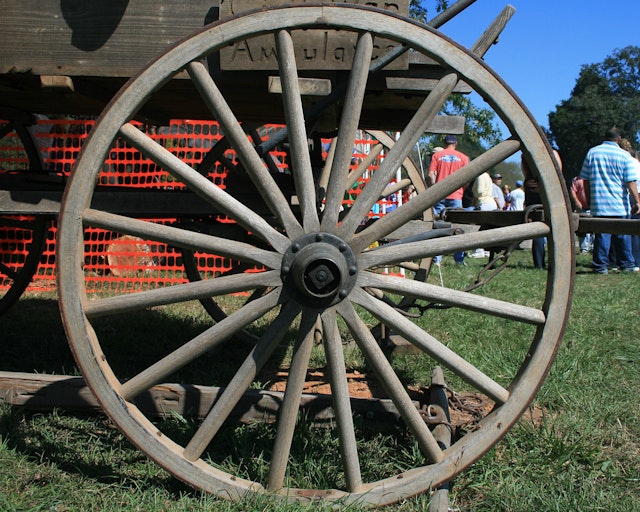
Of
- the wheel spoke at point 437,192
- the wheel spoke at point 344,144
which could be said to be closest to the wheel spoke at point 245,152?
the wheel spoke at point 344,144

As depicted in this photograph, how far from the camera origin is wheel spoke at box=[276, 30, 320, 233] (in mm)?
2092

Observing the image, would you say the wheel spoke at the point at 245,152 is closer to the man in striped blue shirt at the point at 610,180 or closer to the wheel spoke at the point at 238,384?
the wheel spoke at the point at 238,384

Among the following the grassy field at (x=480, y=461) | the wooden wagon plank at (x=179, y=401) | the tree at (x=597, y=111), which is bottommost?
the grassy field at (x=480, y=461)

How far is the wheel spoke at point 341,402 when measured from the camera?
2.14 m

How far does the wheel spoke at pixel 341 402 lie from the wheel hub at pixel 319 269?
3.4 inches

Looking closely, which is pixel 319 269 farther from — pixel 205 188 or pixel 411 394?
pixel 411 394

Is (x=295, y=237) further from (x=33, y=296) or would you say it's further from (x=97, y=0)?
(x=33, y=296)

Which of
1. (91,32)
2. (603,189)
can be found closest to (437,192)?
(91,32)

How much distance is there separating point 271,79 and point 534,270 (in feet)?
25.5

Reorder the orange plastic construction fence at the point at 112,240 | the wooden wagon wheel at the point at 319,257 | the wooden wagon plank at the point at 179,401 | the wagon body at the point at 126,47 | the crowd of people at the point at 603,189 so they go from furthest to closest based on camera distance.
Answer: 1. the crowd of people at the point at 603,189
2. the orange plastic construction fence at the point at 112,240
3. the wooden wagon plank at the point at 179,401
4. the wagon body at the point at 126,47
5. the wooden wagon wheel at the point at 319,257

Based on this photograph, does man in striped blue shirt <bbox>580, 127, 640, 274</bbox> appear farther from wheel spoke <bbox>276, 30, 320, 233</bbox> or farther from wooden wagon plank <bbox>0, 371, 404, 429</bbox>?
wheel spoke <bbox>276, 30, 320, 233</bbox>

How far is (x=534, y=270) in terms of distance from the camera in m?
9.23

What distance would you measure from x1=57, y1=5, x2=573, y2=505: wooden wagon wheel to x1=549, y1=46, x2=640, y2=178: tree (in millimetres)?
53302

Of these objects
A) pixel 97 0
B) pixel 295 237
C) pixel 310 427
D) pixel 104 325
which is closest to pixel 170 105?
pixel 97 0
